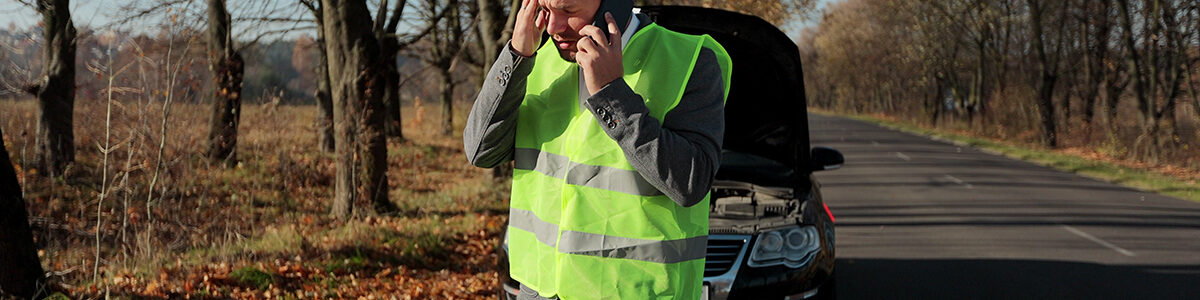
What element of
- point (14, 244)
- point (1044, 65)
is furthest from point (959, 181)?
point (14, 244)

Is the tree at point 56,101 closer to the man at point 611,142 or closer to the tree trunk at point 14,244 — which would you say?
the tree trunk at point 14,244

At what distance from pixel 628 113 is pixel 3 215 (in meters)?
5.08

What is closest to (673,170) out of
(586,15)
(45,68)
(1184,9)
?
(586,15)

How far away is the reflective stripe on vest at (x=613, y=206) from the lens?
2.01 metres

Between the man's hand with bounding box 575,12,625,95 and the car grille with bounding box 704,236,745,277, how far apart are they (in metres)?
2.76

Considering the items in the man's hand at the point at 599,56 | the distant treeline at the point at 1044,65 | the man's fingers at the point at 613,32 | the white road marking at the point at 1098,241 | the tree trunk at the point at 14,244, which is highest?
the distant treeline at the point at 1044,65

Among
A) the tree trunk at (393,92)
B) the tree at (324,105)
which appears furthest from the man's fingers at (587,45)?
the tree at (324,105)

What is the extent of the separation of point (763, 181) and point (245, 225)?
30.9ft

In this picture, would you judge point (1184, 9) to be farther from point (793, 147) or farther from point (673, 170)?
point (673, 170)

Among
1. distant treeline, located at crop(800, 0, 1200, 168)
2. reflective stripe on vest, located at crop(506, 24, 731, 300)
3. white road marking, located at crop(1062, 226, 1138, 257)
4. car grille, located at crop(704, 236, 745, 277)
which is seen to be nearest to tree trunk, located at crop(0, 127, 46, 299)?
car grille, located at crop(704, 236, 745, 277)

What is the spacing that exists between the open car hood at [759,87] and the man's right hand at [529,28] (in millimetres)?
3182

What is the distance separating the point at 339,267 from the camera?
7453mm

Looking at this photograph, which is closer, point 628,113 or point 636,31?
point 628,113

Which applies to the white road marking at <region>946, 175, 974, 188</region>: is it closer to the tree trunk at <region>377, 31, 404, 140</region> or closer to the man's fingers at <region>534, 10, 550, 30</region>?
the tree trunk at <region>377, 31, 404, 140</region>
